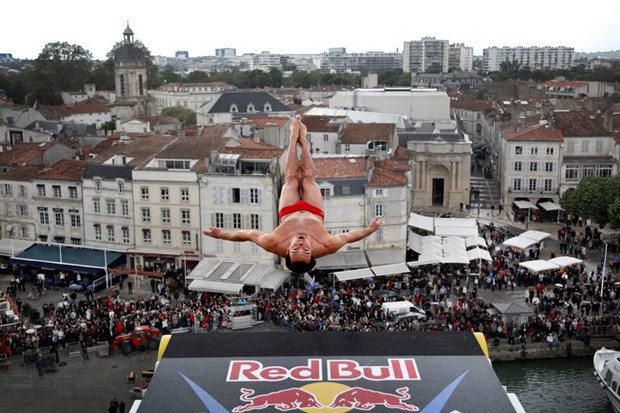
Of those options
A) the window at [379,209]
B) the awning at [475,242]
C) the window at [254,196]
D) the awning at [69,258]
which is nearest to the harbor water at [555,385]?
the awning at [475,242]

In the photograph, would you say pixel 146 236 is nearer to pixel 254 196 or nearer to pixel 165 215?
pixel 165 215

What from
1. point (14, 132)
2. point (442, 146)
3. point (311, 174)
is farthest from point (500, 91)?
point (311, 174)

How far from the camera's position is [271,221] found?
4259cm

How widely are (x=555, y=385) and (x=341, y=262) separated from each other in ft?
46.3

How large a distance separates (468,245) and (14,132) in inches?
1754

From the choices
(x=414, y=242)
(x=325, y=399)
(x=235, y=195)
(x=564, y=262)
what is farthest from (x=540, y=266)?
(x=325, y=399)

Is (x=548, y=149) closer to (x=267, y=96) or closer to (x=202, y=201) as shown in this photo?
(x=202, y=201)

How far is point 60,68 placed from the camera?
13638 cm

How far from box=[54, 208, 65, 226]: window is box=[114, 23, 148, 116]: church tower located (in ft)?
207

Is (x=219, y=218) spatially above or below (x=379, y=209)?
below

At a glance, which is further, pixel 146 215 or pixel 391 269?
pixel 146 215

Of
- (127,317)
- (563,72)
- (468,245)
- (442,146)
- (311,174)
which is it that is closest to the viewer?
(311,174)

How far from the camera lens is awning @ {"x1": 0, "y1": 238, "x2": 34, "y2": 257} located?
4639cm

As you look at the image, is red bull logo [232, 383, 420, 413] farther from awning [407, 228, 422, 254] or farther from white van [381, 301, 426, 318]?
awning [407, 228, 422, 254]
